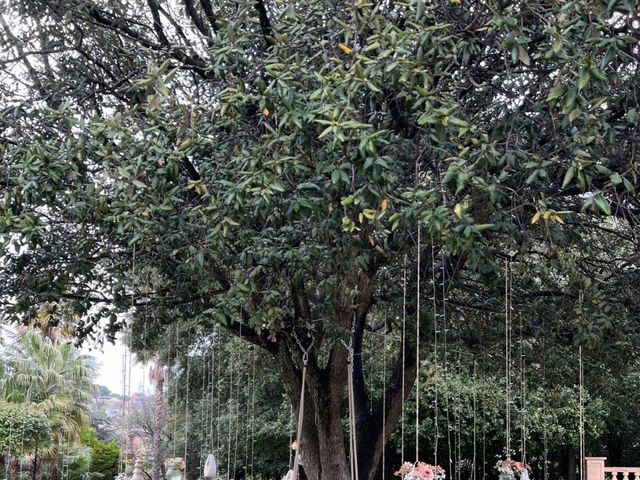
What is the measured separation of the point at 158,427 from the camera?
49.6 ft

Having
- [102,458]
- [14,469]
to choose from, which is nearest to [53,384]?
[14,469]

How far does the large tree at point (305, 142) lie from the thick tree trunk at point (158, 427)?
10084 mm

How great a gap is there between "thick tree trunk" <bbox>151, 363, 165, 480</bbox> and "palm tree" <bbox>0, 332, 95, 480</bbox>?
56.8 inches

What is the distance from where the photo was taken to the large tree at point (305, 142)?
11.1 feet

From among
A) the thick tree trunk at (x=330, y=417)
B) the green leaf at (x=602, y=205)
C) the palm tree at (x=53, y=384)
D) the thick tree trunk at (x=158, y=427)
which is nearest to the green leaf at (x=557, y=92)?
the green leaf at (x=602, y=205)

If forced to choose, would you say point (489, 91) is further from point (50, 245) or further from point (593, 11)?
point (50, 245)

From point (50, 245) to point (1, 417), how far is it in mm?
7152

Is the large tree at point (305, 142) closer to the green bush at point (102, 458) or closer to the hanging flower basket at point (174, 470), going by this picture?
the hanging flower basket at point (174, 470)

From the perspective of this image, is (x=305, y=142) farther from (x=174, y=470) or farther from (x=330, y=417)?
A: (x=174, y=470)

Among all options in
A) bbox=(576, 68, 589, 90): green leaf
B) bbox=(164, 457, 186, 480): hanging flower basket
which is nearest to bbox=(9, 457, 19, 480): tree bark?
bbox=(164, 457, 186, 480): hanging flower basket

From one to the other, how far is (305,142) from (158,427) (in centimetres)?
1253

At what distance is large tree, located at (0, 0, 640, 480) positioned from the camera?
338cm

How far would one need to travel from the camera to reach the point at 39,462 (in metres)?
13.4

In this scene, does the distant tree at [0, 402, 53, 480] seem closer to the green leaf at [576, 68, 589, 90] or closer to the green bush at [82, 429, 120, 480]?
the green bush at [82, 429, 120, 480]
